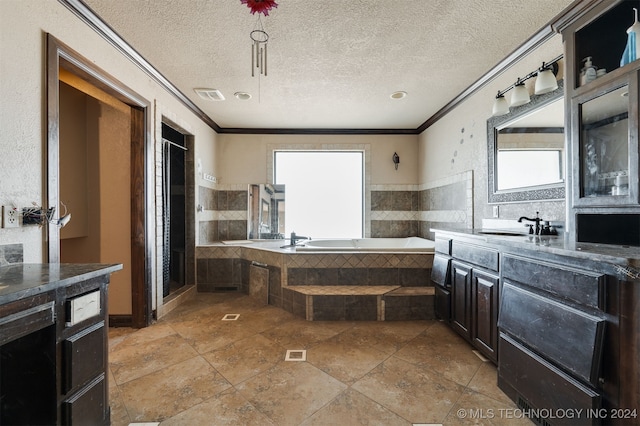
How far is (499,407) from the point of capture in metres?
1.53

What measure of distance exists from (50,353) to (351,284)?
7.60ft

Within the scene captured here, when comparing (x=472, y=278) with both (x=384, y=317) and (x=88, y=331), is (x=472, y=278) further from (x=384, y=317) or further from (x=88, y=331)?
(x=88, y=331)

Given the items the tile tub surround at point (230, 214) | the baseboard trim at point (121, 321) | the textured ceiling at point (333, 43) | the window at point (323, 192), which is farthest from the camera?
the window at point (323, 192)

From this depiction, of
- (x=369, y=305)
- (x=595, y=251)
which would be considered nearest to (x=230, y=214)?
(x=369, y=305)

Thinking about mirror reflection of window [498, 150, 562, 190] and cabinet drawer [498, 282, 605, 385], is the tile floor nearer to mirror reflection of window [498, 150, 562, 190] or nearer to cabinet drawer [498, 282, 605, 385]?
cabinet drawer [498, 282, 605, 385]

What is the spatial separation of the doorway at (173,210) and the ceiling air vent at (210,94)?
0.54m

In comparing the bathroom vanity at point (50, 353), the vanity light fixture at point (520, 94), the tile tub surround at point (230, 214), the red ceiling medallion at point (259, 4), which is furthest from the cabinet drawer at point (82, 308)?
the tile tub surround at point (230, 214)

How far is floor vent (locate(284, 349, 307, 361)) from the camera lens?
202 cm

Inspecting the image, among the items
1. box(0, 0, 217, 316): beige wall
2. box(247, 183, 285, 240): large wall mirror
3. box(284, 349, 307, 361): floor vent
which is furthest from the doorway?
box(284, 349, 307, 361): floor vent

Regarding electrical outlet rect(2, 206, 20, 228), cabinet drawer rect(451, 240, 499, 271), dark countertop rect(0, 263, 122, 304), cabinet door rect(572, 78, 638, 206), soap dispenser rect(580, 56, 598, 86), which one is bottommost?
cabinet drawer rect(451, 240, 499, 271)

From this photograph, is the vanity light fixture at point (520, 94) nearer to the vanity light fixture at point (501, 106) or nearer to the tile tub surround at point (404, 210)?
the vanity light fixture at point (501, 106)

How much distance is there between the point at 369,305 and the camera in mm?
2705

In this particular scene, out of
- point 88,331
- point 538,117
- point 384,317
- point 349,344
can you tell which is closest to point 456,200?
point 538,117

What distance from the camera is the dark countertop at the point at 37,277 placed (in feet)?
3.03
